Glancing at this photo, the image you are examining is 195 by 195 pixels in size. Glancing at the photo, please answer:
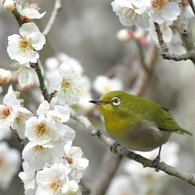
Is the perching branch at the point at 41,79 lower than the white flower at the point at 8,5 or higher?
lower

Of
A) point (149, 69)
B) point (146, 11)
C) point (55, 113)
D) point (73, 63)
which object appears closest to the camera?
point (55, 113)

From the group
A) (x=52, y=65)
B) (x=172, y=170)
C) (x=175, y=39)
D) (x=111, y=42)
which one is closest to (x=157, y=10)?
(x=175, y=39)

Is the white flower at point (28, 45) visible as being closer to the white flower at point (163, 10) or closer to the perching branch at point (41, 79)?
the perching branch at point (41, 79)

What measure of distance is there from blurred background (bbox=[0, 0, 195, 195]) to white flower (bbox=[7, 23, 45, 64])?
1781mm

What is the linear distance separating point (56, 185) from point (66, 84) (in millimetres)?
667

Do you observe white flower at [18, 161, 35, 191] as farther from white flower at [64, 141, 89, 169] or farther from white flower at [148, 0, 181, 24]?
white flower at [148, 0, 181, 24]

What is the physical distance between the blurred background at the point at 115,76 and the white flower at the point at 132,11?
1865 millimetres

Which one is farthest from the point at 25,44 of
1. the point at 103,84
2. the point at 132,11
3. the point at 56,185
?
the point at 103,84

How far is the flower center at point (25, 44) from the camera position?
7.01 feet

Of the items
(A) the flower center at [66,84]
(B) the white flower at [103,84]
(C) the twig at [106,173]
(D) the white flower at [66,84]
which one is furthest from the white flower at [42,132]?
(B) the white flower at [103,84]

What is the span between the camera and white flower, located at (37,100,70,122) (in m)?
2.04

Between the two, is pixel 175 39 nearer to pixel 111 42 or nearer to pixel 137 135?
pixel 137 135

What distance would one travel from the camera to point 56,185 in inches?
84.4

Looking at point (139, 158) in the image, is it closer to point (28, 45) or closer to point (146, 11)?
point (146, 11)
